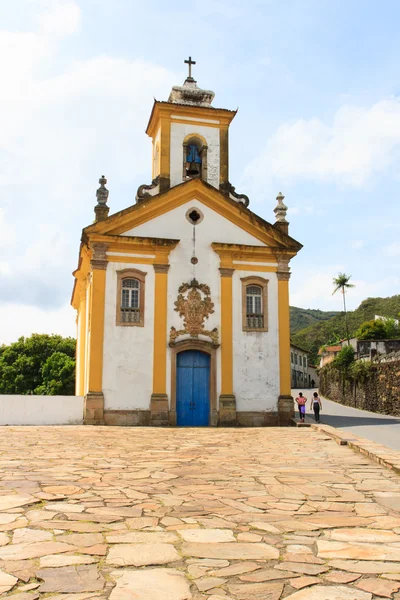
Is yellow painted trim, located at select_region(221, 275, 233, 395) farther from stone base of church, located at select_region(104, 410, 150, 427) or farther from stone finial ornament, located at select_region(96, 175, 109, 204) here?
stone finial ornament, located at select_region(96, 175, 109, 204)

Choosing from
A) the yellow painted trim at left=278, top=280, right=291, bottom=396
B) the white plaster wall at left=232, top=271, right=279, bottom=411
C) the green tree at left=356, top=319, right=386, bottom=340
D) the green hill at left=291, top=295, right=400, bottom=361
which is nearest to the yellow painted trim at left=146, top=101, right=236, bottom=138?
the white plaster wall at left=232, top=271, right=279, bottom=411

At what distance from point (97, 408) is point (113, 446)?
6.80 meters

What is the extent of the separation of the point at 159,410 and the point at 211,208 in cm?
710

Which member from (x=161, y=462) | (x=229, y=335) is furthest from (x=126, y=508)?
(x=229, y=335)

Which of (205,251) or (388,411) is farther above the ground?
(205,251)

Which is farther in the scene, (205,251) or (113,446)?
(205,251)

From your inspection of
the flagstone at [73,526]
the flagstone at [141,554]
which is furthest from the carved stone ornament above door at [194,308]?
the flagstone at [141,554]

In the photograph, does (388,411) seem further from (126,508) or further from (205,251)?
(126,508)

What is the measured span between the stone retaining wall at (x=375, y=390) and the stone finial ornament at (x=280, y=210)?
8.17 m

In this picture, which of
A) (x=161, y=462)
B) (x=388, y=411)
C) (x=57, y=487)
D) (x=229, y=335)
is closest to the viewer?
(x=57, y=487)

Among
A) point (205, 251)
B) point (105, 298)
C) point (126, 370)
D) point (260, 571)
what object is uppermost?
point (205, 251)

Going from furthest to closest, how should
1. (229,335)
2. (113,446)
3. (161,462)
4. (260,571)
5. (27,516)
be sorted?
(229,335), (113,446), (161,462), (27,516), (260,571)

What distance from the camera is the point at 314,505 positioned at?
273 inches

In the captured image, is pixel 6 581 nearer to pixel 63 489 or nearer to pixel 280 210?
pixel 63 489
